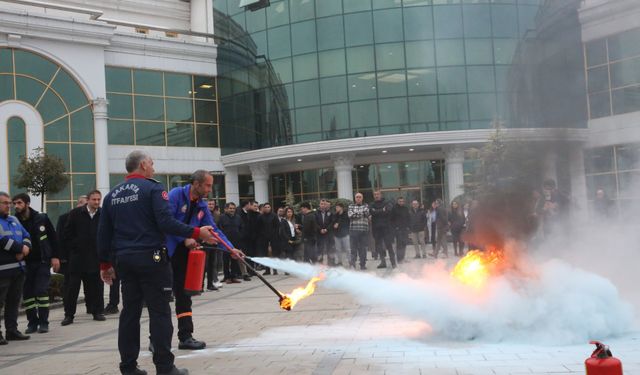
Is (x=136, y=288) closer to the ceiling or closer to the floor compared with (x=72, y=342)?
closer to the ceiling

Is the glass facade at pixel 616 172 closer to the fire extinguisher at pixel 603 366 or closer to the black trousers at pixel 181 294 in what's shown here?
the fire extinguisher at pixel 603 366

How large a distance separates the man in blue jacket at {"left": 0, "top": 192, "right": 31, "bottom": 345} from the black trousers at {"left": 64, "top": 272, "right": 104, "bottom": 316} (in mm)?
1107

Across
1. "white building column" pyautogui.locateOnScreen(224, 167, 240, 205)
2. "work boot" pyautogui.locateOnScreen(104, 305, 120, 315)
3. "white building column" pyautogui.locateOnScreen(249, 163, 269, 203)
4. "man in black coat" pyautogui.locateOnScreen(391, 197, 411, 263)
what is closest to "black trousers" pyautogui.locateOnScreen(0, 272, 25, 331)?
"work boot" pyautogui.locateOnScreen(104, 305, 120, 315)

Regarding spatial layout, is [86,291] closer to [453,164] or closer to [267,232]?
[267,232]

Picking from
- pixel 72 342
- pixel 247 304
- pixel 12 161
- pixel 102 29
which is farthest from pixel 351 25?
pixel 72 342

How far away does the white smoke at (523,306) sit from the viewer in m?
6.17

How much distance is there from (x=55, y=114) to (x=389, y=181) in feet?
56.5

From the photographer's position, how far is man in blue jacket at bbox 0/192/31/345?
8.27m

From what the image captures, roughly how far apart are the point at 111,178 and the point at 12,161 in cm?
490

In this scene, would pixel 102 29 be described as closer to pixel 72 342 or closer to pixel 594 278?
pixel 72 342

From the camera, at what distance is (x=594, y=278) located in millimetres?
6488

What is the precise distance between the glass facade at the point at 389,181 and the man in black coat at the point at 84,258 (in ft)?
72.6

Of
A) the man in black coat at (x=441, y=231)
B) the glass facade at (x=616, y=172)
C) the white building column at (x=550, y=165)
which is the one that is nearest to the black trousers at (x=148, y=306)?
the white building column at (x=550, y=165)

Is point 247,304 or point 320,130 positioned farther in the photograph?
point 320,130
